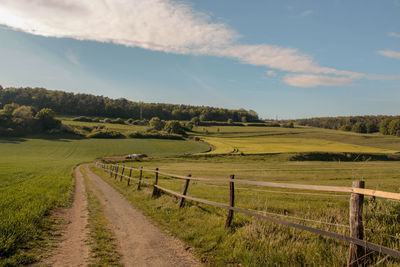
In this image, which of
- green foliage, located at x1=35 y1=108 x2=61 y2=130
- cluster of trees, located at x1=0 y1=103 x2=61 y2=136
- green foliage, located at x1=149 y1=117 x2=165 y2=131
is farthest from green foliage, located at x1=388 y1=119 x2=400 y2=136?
green foliage, located at x1=35 y1=108 x2=61 y2=130

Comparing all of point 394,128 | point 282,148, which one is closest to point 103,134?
point 282,148

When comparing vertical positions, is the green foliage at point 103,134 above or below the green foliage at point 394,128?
below

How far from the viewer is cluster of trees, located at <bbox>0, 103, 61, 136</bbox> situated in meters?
83.7

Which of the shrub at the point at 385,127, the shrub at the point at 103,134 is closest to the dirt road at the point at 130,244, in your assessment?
the shrub at the point at 103,134

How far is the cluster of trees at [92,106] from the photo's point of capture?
5413 inches

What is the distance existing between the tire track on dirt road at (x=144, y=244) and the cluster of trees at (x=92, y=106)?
154 metres

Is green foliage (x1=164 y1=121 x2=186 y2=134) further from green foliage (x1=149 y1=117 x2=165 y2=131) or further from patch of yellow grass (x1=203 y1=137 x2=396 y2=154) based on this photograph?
patch of yellow grass (x1=203 y1=137 x2=396 y2=154)

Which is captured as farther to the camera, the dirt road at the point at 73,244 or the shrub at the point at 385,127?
the shrub at the point at 385,127

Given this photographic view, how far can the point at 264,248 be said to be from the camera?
215 inches

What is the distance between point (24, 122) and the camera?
290ft

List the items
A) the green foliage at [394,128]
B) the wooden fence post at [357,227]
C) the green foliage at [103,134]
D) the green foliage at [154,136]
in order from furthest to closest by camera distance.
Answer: the green foliage at [394,128] → the green foliage at [154,136] → the green foliage at [103,134] → the wooden fence post at [357,227]

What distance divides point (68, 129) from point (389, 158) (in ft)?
356

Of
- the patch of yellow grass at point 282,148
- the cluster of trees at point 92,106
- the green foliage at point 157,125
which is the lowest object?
the patch of yellow grass at point 282,148

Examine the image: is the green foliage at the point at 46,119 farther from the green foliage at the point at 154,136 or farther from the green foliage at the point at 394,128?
the green foliage at the point at 394,128
